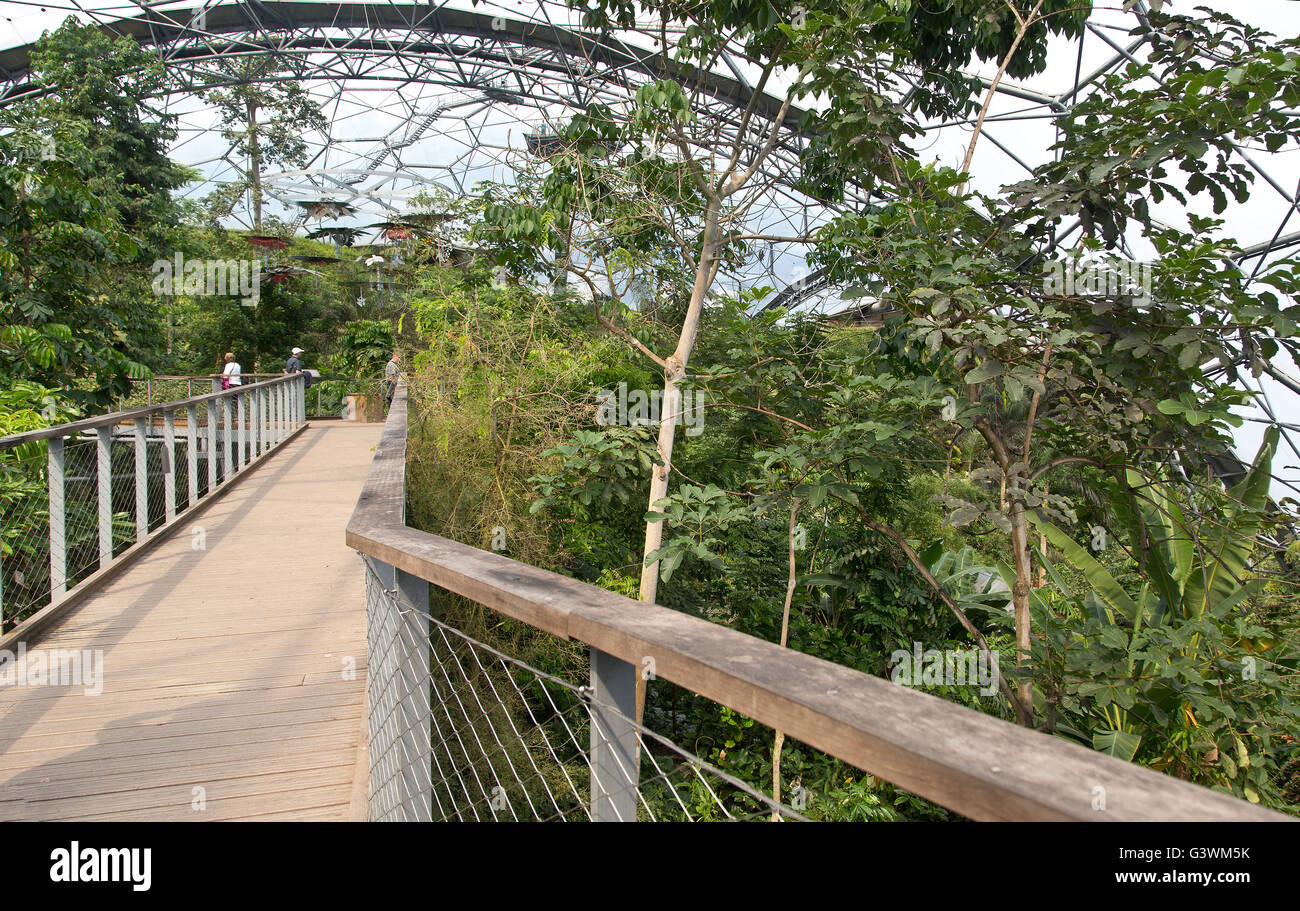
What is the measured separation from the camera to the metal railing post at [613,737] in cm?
132

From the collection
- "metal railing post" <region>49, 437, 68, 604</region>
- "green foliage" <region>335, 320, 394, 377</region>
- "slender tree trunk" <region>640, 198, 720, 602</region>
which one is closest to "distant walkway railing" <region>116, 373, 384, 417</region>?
"green foliage" <region>335, 320, 394, 377</region>

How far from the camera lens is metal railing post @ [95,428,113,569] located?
18.0ft

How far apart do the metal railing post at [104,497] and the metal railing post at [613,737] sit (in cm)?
548

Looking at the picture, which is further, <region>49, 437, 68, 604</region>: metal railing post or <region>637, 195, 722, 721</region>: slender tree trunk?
<region>637, 195, 722, 721</region>: slender tree trunk

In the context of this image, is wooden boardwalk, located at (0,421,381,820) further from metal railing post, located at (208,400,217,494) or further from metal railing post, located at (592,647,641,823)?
metal railing post, located at (208,400,217,494)

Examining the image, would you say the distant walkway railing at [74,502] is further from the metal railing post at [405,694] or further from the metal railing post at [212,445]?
the metal railing post at [405,694]

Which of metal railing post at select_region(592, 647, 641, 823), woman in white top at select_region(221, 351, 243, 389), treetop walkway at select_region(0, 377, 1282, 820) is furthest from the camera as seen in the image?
woman in white top at select_region(221, 351, 243, 389)

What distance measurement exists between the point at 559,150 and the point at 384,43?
1007 inches

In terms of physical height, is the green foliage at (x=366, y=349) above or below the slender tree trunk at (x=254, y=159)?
below

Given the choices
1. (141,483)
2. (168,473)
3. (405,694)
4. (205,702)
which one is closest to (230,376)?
(168,473)

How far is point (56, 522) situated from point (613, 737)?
4926mm

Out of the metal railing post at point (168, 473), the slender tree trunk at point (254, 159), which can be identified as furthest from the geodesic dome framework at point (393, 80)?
the metal railing post at point (168, 473)

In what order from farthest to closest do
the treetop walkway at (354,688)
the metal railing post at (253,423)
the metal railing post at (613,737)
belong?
the metal railing post at (253,423)
the metal railing post at (613,737)
the treetop walkway at (354,688)

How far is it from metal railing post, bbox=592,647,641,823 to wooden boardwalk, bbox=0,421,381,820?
5.79 ft
